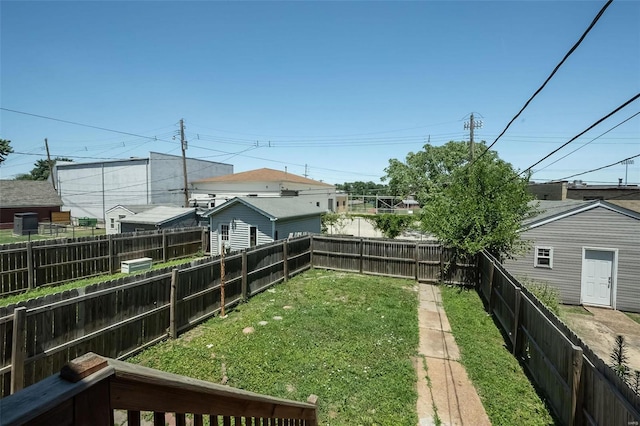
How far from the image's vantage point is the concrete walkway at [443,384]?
4906 millimetres

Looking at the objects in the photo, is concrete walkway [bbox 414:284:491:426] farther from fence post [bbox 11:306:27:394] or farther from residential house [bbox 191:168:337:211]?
residential house [bbox 191:168:337:211]

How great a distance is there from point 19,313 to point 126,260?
10518mm

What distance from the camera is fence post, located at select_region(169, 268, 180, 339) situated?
287 inches

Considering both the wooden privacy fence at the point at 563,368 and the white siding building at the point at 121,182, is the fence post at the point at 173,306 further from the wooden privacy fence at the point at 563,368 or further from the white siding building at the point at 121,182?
the white siding building at the point at 121,182

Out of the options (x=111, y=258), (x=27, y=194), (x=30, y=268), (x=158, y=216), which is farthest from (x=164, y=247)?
(x=27, y=194)

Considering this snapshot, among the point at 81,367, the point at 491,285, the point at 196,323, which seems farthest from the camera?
the point at 491,285

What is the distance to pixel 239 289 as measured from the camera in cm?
994

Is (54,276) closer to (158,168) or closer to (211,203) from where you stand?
(211,203)

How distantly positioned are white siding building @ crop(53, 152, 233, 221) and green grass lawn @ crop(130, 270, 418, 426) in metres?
29.2

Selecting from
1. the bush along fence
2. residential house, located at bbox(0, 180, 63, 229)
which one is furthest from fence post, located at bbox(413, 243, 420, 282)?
residential house, located at bbox(0, 180, 63, 229)

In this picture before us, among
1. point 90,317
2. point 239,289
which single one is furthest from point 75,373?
point 239,289

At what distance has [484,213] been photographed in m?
11.9

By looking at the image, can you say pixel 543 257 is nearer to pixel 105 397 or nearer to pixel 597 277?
pixel 597 277

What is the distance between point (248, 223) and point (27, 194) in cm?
2991
